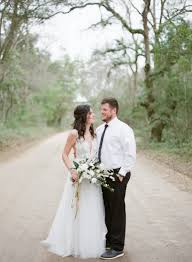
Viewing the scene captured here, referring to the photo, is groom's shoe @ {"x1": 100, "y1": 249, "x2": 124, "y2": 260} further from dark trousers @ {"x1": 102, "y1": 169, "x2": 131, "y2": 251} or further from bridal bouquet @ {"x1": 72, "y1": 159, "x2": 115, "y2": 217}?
bridal bouquet @ {"x1": 72, "y1": 159, "x2": 115, "y2": 217}

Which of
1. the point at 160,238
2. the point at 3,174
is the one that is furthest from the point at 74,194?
the point at 3,174

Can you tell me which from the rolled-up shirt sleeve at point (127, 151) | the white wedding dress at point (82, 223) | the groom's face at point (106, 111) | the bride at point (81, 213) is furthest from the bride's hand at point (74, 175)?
the groom's face at point (106, 111)

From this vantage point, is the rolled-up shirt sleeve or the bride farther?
the bride

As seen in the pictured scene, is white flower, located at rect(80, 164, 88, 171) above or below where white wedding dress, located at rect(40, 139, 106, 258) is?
above

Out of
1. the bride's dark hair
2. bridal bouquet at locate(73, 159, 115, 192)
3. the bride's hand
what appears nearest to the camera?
bridal bouquet at locate(73, 159, 115, 192)

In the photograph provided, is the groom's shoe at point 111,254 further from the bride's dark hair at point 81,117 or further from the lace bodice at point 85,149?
the bride's dark hair at point 81,117

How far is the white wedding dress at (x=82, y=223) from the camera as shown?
5281 millimetres

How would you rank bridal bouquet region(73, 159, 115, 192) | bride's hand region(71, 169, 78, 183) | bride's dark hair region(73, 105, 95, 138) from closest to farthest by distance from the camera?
bridal bouquet region(73, 159, 115, 192) → bride's hand region(71, 169, 78, 183) → bride's dark hair region(73, 105, 95, 138)

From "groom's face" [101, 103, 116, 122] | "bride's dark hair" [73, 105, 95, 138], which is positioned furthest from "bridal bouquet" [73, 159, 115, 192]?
"groom's face" [101, 103, 116, 122]

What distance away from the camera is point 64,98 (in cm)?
6009

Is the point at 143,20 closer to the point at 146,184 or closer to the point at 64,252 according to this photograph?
the point at 146,184

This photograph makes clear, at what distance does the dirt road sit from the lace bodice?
1.28 m

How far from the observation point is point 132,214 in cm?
777

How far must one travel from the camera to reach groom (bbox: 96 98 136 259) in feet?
17.0
